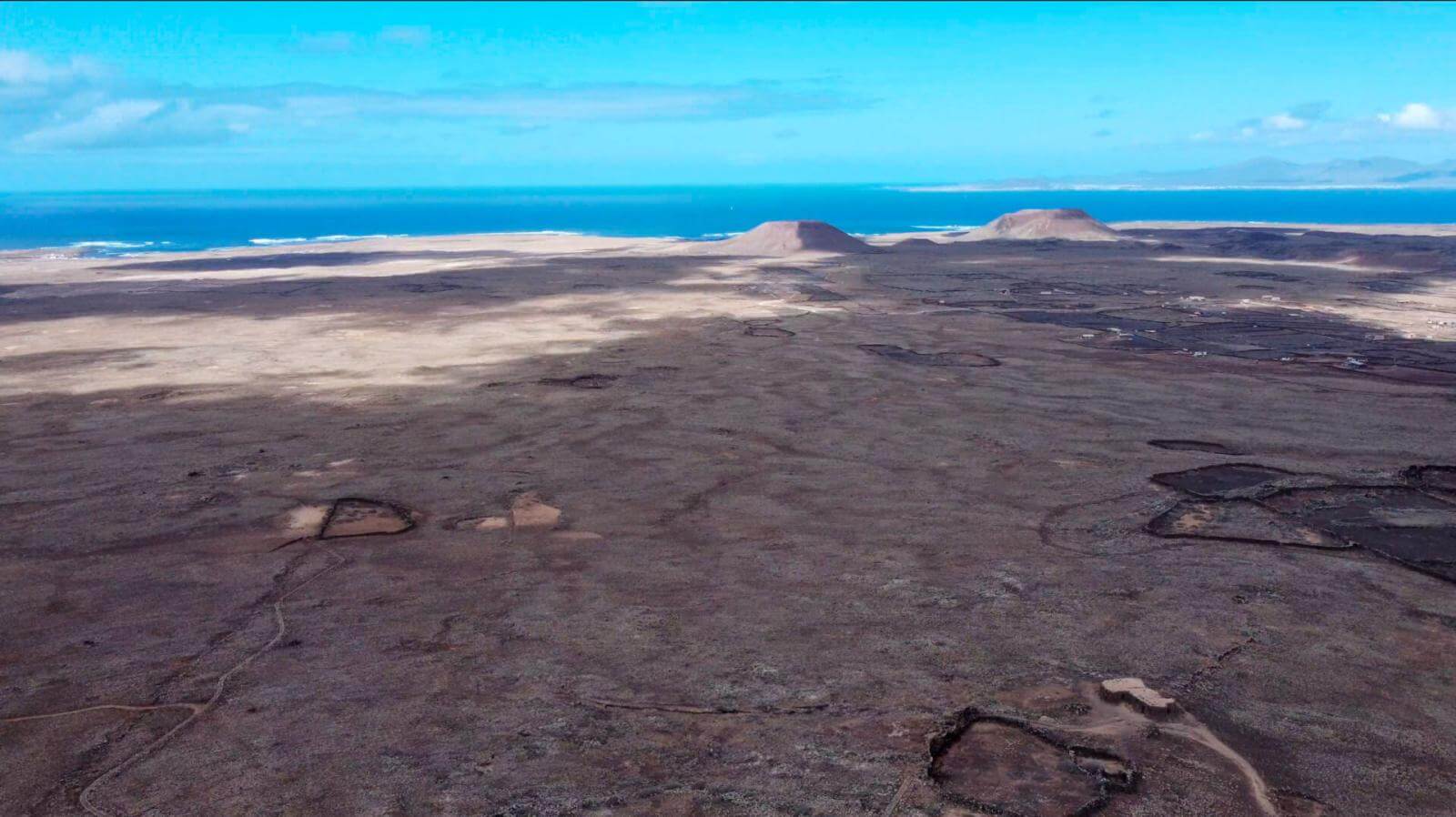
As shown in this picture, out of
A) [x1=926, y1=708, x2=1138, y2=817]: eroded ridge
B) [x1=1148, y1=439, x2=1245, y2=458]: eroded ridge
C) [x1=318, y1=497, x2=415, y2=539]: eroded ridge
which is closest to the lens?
[x1=926, y1=708, x2=1138, y2=817]: eroded ridge

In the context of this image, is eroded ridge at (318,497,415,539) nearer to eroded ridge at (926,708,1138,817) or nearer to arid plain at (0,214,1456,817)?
arid plain at (0,214,1456,817)

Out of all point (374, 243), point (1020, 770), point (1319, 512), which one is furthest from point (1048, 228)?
point (1020, 770)

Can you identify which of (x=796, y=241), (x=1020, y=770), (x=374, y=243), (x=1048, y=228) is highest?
(x=1048, y=228)

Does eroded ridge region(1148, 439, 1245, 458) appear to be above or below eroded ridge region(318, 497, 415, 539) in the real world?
above

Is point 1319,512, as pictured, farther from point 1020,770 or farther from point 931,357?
point 931,357

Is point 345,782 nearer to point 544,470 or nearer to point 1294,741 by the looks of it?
point 1294,741

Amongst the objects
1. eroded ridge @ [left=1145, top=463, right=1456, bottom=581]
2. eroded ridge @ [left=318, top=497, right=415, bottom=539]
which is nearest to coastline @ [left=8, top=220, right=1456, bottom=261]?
eroded ridge @ [left=318, top=497, right=415, bottom=539]

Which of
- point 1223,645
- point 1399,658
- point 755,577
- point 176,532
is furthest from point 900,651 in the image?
point 176,532
